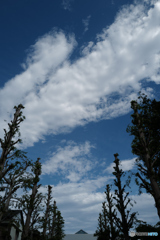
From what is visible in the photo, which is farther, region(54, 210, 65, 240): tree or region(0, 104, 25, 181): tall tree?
region(54, 210, 65, 240): tree

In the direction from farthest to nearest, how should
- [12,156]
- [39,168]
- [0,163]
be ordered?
[39,168] → [12,156] → [0,163]

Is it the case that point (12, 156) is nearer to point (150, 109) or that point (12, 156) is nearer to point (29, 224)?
point (29, 224)

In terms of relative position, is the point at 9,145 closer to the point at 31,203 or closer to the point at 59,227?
the point at 31,203

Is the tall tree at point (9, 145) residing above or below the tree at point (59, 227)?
above

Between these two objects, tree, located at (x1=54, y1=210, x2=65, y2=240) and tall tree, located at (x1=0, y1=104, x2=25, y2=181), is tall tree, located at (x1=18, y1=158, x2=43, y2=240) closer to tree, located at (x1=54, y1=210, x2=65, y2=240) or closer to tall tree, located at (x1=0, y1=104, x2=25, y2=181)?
tall tree, located at (x1=0, y1=104, x2=25, y2=181)

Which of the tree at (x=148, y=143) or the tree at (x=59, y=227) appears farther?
the tree at (x=59, y=227)

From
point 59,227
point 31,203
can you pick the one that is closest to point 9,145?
point 31,203

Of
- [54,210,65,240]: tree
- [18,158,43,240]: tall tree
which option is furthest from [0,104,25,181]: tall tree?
[54,210,65,240]: tree

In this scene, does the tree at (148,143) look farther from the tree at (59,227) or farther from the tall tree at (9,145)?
the tree at (59,227)

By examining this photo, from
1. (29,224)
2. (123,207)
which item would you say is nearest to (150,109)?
(123,207)

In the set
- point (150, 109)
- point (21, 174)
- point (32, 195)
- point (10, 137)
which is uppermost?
point (150, 109)

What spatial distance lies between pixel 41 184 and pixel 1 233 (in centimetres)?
827

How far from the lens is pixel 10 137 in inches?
541

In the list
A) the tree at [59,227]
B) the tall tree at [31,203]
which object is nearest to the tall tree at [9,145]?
the tall tree at [31,203]
